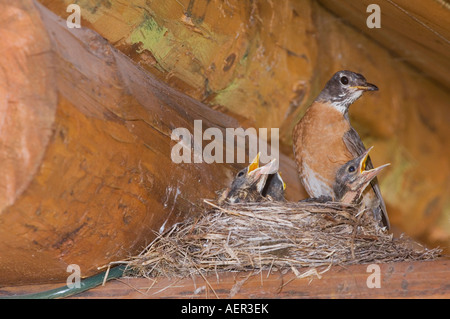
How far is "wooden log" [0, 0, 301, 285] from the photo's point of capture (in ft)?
5.70

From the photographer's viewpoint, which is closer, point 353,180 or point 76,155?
point 76,155

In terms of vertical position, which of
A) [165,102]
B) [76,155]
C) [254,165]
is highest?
[165,102]

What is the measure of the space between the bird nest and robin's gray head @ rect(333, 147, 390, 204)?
1.08ft

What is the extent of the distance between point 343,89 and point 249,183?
72cm

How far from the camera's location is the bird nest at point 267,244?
214cm

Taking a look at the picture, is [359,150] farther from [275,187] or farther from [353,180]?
[275,187]

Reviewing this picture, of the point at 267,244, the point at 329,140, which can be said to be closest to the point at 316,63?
the point at 329,140

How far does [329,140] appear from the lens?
3.10 m

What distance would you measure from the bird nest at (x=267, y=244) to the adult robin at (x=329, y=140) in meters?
0.56

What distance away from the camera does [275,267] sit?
2113mm

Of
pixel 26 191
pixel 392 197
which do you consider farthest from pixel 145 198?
pixel 392 197

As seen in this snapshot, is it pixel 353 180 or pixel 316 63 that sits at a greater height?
pixel 316 63

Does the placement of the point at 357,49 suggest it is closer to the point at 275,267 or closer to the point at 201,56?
the point at 201,56

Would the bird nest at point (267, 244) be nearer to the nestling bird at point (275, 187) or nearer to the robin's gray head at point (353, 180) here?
the robin's gray head at point (353, 180)
